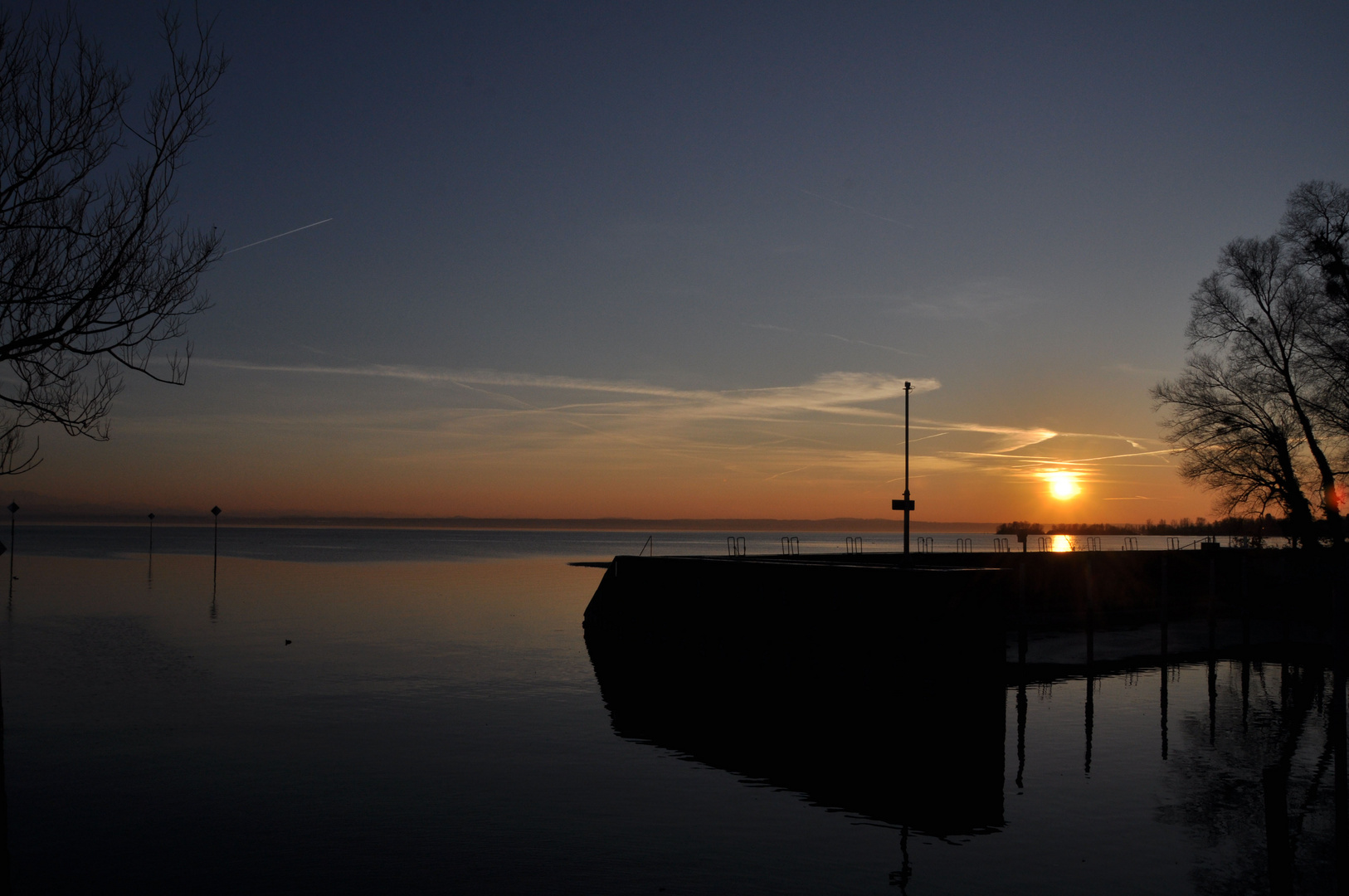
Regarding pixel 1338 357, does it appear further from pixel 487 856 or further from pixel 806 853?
pixel 487 856

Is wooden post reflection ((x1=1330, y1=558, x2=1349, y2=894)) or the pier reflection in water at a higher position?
wooden post reflection ((x1=1330, y1=558, x2=1349, y2=894))

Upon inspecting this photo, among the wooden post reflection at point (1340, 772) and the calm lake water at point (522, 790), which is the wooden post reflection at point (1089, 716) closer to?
the calm lake water at point (522, 790)

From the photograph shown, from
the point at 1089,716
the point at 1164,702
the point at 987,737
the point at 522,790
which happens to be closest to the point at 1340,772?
the point at 987,737

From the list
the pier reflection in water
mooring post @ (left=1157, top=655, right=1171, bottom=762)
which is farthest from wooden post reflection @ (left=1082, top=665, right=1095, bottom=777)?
mooring post @ (left=1157, top=655, right=1171, bottom=762)

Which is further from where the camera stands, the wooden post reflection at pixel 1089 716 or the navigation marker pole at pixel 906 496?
the navigation marker pole at pixel 906 496

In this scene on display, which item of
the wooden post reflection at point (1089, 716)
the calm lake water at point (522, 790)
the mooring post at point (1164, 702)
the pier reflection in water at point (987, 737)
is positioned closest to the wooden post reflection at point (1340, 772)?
the pier reflection in water at point (987, 737)

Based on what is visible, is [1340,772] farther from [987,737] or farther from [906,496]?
[906,496]

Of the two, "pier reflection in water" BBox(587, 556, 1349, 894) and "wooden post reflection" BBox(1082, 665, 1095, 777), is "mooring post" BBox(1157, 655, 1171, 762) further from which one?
"wooden post reflection" BBox(1082, 665, 1095, 777)

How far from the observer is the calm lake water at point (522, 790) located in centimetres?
1448

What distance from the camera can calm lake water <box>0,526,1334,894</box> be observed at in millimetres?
14477

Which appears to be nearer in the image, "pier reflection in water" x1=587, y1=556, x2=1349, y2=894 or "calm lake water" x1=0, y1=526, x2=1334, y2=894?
"calm lake water" x1=0, y1=526, x2=1334, y2=894

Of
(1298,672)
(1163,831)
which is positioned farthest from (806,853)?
(1298,672)

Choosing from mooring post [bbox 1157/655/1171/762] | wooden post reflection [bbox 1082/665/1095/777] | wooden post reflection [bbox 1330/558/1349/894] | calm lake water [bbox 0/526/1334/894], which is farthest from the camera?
mooring post [bbox 1157/655/1171/762]

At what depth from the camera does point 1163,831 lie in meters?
16.8
